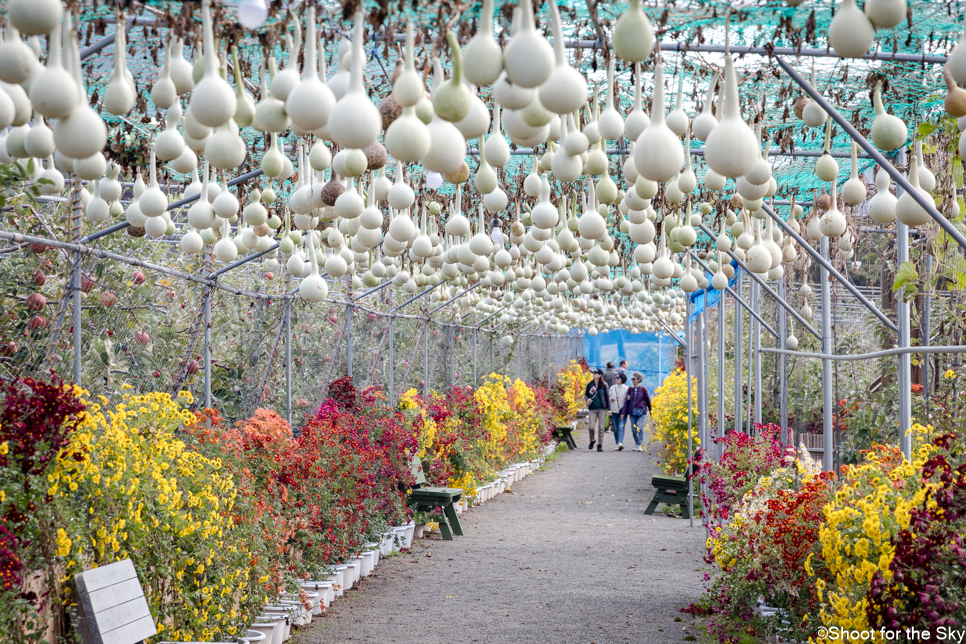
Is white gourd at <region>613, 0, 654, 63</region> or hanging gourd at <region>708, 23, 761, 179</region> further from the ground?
white gourd at <region>613, 0, 654, 63</region>

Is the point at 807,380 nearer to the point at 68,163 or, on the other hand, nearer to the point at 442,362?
the point at 442,362

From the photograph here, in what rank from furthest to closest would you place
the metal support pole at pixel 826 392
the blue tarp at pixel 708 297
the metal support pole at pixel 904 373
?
the blue tarp at pixel 708 297
the metal support pole at pixel 826 392
the metal support pole at pixel 904 373

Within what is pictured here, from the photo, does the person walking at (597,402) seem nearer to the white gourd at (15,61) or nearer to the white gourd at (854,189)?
the white gourd at (854,189)

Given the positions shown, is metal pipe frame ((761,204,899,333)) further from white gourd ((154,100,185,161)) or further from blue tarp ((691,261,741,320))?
blue tarp ((691,261,741,320))

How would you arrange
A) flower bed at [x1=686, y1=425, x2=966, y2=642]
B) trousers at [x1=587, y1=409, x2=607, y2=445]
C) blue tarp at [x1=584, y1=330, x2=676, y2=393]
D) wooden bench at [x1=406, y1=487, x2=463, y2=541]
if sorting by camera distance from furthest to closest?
blue tarp at [x1=584, y1=330, x2=676, y2=393], trousers at [x1=587, y1=409, x2=607, y2=445], wooden bench at [x1=406, y1=487, x2=463, y2=541], flower bed at [x1=686, y1=425, x2=966, y2=642]

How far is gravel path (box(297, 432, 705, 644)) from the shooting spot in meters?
5.44

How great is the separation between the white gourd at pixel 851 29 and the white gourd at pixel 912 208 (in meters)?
0.91

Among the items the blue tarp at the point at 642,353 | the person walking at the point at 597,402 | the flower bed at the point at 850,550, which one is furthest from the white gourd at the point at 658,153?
the blue tarp at the point at 642,353

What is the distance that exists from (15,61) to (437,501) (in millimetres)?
7289

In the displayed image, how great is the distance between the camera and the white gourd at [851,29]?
5.19 ft

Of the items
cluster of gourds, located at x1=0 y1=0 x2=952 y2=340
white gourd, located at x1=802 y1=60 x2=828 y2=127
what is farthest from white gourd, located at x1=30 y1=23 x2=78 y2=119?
white gourd, located at x1=802 y1=60 x2=828 y2=127

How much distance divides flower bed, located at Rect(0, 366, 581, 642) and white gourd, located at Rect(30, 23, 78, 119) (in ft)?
6.53

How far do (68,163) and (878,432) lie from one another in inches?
322

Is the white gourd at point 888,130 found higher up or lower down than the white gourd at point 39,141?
higher up
